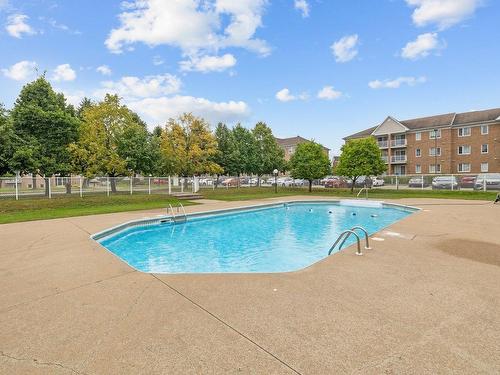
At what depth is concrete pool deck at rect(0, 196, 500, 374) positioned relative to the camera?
9.05 feet

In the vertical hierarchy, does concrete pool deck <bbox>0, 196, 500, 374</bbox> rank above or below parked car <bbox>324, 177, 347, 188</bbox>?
below

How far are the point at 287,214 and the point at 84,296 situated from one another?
567 inches

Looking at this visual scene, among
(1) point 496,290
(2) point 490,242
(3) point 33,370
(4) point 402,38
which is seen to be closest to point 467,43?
(4) point 402,38

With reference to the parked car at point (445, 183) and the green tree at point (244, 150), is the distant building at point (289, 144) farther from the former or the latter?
the parked car at point (445, 183)

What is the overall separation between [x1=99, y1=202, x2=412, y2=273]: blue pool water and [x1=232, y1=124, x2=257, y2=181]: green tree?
71.9ft

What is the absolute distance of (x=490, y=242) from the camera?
25.4 feet

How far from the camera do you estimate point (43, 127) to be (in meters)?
21.3

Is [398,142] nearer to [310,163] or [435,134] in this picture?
[435,134]

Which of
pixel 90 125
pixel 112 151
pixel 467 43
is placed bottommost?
pixel 112 151

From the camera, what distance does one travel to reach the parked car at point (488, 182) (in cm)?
2567

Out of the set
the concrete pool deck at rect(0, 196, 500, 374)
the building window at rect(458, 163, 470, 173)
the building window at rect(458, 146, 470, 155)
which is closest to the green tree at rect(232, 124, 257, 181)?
the building window at rect(458, 146, 470, 155)

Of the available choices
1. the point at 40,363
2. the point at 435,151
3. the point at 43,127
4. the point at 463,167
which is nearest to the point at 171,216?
the point at 40,363

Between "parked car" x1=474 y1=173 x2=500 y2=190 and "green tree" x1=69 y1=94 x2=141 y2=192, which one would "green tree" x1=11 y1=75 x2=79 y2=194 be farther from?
"parked car" x1=474 y1=173 x2=500 y2=190

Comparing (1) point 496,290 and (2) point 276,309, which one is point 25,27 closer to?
(2) point 276,309
